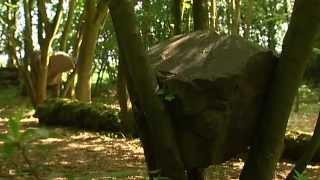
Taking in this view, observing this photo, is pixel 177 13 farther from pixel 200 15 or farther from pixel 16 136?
pixel 16 136

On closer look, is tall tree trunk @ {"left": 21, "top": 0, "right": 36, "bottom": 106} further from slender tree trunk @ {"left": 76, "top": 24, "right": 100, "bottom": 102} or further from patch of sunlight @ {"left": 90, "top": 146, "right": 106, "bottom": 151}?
patch of sunlight @ {"left": 90, "top": 146, "right": 106, "bottom": 151}

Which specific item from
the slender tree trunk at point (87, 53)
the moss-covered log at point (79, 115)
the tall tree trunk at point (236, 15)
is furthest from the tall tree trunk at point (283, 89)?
the tall tree trunk at point (236, 15)

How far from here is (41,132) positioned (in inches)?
48.7

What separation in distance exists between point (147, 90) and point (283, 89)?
2.98 feet

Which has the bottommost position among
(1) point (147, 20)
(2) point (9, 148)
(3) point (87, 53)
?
(3) point (87, 53)

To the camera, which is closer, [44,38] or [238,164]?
[238,164]

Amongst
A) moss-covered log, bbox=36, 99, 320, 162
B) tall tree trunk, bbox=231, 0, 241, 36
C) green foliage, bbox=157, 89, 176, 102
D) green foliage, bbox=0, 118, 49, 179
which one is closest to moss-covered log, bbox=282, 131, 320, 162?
moss-covered log, bbox=36, 99, 320, 162

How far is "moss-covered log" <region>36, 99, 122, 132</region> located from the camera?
10859 millimetres

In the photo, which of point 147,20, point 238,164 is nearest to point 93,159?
point 238,164

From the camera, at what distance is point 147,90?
3.02 meters

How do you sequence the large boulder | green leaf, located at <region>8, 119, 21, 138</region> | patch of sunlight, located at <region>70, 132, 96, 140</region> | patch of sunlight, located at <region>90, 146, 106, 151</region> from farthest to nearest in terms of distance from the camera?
patch of sunlight, located at <region>70, 132, 96, 140</region>
patch of sunlight, located at <region>90, 146, 106, 151</region>
the large boulder
green leaf, located at <region>8, 119, 21, 138</region>

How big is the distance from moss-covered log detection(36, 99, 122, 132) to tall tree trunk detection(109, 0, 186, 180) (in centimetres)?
736

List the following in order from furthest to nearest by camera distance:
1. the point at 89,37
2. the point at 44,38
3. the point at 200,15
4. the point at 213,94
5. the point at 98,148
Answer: the point at 44,38
the point at 89,37
the point at 98,148
the point at 200,15
the point at 213,94

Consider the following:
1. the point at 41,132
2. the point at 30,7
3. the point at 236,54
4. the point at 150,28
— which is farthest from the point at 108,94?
the point at 41,132
